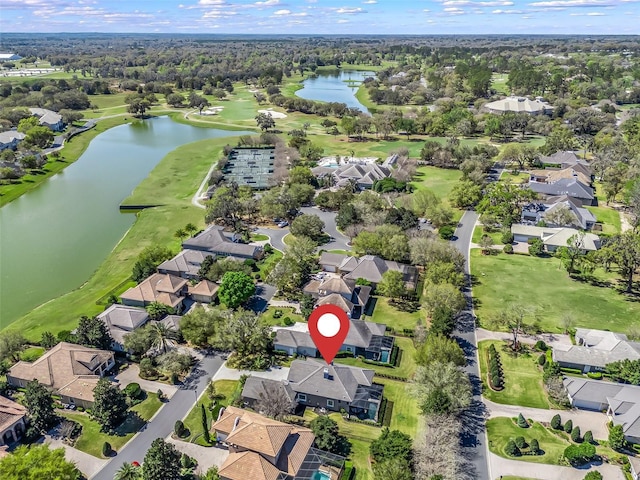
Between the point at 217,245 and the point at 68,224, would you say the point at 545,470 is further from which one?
the point at 68,224

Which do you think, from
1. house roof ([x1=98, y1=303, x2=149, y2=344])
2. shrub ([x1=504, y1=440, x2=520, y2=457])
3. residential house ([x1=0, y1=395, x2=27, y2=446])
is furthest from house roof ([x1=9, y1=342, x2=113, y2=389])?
shrub ([x1=504, y1=440, x2=520, y2=457])

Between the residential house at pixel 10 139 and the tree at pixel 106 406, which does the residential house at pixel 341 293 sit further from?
the residential house at pixel 10 139

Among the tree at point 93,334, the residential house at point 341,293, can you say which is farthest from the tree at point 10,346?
the residential house at point 341,293

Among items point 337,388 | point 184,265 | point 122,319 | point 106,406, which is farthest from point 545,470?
point 184,265

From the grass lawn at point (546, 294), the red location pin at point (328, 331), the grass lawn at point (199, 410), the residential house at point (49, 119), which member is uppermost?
the residential house at point (49, 119)

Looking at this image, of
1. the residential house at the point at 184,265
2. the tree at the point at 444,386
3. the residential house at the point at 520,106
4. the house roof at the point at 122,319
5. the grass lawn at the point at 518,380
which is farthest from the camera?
the residential house at the point at 520,106

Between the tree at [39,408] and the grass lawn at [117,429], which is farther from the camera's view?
the tree at [39,408]
